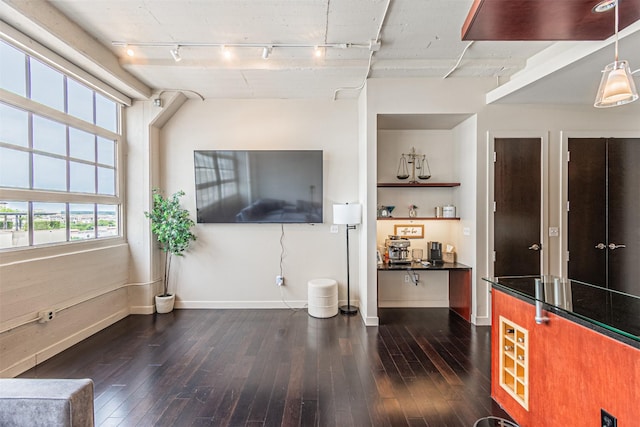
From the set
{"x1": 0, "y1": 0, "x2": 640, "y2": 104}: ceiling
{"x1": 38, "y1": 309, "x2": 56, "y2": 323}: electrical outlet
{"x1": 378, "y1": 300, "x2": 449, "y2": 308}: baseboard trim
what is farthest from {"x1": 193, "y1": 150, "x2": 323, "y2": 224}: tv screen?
{"x1": 38, "y1": 309, "x2": 56, "y2": 323}: electrical outlet

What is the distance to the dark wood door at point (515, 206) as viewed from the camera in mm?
3672

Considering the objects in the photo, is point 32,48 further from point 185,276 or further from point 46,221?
point 185,276

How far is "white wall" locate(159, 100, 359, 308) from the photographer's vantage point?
4320 millimetres

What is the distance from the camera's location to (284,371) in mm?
2660

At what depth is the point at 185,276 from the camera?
4320 mm

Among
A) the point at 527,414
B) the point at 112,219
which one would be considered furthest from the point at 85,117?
the point at 527,414

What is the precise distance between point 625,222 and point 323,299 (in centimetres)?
382

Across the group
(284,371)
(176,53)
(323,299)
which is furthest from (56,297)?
(323,299)

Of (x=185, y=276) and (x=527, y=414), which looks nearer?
(x=527, y=414)

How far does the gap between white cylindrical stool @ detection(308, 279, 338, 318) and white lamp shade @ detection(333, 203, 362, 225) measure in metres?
0.88

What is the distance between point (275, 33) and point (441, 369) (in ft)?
11.5

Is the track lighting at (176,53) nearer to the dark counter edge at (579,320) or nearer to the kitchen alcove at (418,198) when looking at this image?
the kitchen alcove at (418,198)

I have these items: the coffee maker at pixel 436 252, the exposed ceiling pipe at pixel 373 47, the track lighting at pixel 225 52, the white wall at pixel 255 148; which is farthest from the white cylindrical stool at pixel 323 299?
the track lighting at pixel 225 52

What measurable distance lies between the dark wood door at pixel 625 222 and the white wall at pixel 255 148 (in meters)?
3.13
